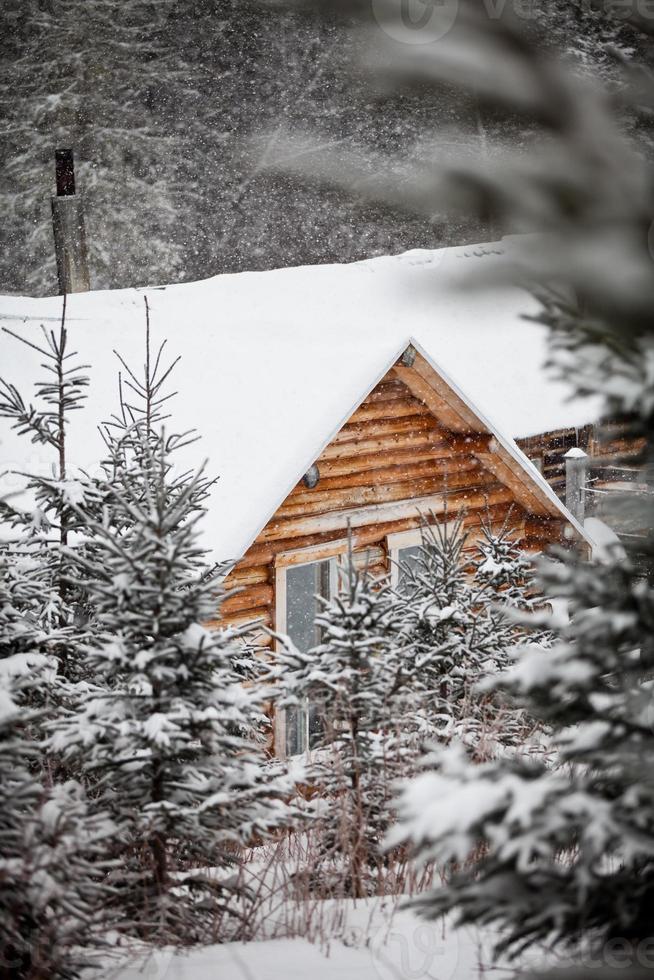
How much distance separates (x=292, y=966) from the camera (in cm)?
356

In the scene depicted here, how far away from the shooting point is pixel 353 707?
14.9 ft

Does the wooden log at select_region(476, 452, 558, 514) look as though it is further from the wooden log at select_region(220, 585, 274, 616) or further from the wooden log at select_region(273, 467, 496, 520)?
the wooden log at select_region(220, 585, 274, 616)

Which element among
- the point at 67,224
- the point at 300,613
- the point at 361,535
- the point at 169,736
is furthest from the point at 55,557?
the point at 67,224

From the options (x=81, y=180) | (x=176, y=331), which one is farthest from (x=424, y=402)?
(x=81, y=180)

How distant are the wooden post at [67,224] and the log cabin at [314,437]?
193cm

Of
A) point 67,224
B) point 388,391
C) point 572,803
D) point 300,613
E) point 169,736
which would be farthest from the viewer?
point 67,224

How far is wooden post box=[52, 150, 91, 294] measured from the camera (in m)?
13.7

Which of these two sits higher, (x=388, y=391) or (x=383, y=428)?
(x=388, y=391)

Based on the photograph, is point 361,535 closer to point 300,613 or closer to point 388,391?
point 300,613

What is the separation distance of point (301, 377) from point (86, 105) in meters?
17.8

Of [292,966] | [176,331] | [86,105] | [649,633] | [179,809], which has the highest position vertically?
[86,105]

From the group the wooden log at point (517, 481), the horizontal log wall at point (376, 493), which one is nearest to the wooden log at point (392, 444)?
the horizontal log wall at point (376, 493)

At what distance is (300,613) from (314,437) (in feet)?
7.74

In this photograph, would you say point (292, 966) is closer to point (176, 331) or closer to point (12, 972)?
point (12, 972)
